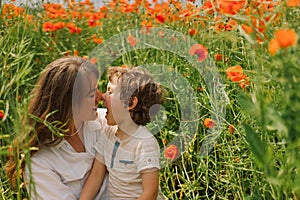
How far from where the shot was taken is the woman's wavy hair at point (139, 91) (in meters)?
1.79

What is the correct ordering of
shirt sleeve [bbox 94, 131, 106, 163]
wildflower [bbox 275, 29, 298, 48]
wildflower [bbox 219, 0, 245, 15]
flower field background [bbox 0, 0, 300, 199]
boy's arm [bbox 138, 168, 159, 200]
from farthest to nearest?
1. shirt sleeve [bbox 94, 131, 106, 163]
2. boy's arm [bbox 138, 168, 159, 200]
3. wildflower [bbox 219, 0, 245, 15]
4. flower field background [bbox 0, 0, 300, 199]
5. wildflower [bbox 275, 29, 298, 48]

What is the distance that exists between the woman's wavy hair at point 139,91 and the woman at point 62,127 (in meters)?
0.09

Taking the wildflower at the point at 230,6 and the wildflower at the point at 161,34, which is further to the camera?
the wildflower at the point at 161,34

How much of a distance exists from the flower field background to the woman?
9 cm

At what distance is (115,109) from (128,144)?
0.39 ft

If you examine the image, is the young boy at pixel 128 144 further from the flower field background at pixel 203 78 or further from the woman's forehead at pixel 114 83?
the flower field background at pixel 203 78

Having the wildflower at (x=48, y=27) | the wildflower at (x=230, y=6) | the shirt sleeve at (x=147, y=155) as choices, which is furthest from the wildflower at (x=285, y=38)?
the wildflower at (x=48, y=27)

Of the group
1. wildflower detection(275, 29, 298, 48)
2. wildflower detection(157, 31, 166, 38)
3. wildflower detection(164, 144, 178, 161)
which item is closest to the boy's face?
wildflower detection(164, 144, 178, 161)

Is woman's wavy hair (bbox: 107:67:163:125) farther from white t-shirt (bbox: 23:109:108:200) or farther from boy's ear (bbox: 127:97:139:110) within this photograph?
white t-shirt (bbox: 23:109:108:200)

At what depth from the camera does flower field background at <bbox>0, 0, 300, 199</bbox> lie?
3.27ft

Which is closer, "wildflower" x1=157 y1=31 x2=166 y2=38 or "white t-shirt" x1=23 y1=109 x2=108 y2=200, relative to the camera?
"white t-shirt" x1=23 y1=109 x2=108 y2=200

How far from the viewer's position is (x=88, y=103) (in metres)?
1.74

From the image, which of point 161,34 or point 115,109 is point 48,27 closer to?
point 161,34

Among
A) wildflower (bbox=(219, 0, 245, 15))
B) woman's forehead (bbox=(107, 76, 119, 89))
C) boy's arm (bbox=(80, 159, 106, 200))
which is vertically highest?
wildflower (bbox=(219, 0, 245, 15))
